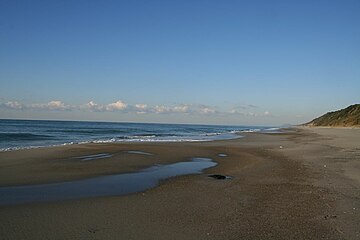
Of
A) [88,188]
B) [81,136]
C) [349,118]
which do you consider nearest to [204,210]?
[88,188]

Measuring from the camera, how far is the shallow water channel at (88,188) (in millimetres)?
8508

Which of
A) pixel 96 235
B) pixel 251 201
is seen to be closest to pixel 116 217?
pixel 96 235

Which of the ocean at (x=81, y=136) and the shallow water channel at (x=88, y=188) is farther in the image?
the ocean at (x=81, y=136)

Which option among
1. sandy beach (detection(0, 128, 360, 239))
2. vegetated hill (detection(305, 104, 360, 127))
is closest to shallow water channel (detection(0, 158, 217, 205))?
sandy beach (detection(0, 128, 360, 239))

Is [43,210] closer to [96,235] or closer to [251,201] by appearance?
[96,235]

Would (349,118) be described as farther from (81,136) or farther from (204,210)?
(204,210)

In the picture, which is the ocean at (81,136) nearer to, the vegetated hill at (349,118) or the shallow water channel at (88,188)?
the shallow water channel at (88,188)

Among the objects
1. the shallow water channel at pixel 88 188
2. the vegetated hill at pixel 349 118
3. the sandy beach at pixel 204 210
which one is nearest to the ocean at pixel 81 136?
the shallow water channel at pixel 88 188

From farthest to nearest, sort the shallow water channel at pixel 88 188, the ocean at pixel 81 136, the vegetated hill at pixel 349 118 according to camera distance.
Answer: the vegetated hill at pixel 349 118 → the ocean at pixel 81 136 → the shallow water channel at pixel 88 188

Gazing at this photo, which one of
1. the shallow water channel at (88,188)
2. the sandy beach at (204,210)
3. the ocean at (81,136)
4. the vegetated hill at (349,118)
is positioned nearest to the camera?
the sandy beach at (204,210)

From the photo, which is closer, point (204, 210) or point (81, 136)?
point (204, 210)

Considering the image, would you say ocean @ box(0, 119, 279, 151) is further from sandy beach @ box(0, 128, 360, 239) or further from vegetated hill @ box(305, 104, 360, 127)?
vegetated hill @ box(305, 104, 360, 127)

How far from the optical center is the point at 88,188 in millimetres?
9695

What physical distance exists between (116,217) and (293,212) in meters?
3.97
